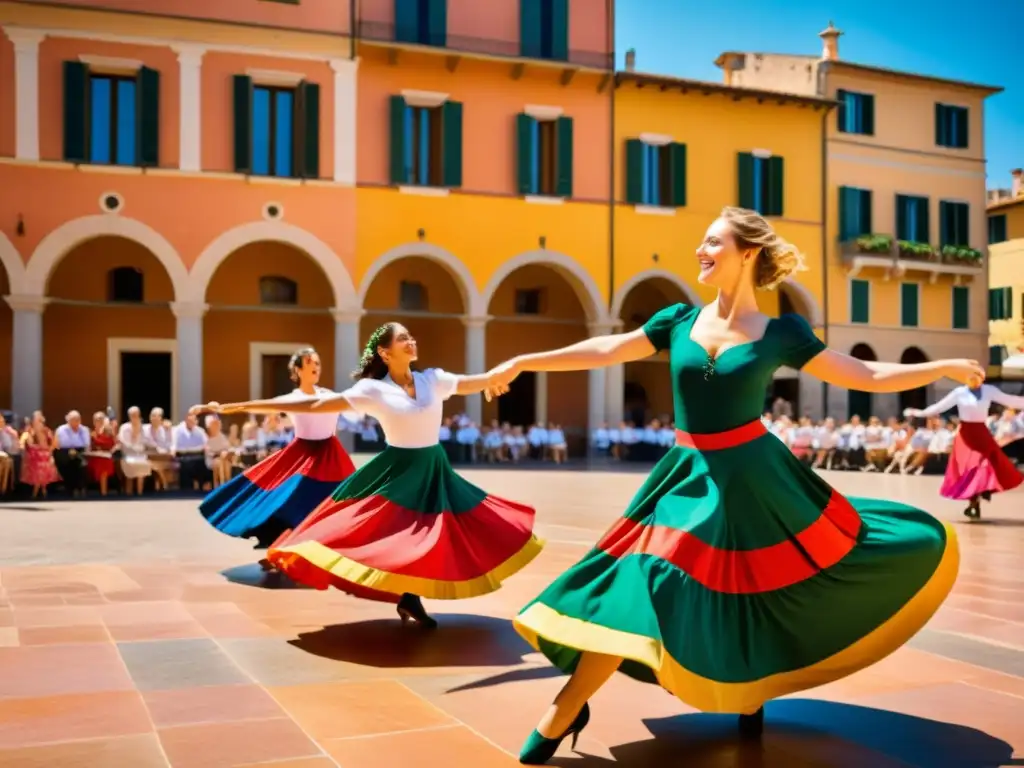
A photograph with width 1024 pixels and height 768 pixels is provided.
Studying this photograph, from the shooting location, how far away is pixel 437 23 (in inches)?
1063

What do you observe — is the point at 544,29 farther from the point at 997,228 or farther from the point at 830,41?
the point at 997,228

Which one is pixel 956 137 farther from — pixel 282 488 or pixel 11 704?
pixel 11 704

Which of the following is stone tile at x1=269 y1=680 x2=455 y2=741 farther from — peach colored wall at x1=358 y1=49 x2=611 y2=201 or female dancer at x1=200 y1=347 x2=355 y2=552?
peach colored wall at x1=358 y1=49 x2=611 y2=201

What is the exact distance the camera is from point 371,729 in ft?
14.2

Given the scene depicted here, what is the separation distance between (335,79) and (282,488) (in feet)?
64.3

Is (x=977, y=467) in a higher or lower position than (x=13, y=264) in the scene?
lower

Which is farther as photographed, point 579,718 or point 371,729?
point 371,729

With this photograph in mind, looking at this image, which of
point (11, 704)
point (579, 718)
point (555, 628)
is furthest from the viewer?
point (11, 704)

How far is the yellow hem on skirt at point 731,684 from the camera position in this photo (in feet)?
11.6

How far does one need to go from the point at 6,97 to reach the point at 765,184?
1956cm

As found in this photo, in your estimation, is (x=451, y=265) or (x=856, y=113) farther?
(x=856, y=113)

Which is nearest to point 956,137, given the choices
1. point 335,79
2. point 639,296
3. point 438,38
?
point 639,296

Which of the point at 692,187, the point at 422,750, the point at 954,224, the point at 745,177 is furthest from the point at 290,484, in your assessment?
the point at 954,224

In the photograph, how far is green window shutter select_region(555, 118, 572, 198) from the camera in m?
28.3
